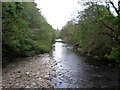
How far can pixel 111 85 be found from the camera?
5.20 meters

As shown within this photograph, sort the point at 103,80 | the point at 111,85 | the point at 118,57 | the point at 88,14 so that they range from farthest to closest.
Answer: the point at 88,14 → the point at 103,80 → the point at 111,85 → the point at 118,57

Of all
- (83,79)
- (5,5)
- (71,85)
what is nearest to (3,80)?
(71,85)

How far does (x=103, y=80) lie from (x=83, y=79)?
113 centimetres

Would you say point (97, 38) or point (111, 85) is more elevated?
point (97, 38)

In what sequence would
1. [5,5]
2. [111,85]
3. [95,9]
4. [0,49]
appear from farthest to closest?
[95,9] → [5,5] → [0,49] → [111,85]

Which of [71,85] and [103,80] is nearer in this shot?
[71,85]

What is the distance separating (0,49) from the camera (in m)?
6.76

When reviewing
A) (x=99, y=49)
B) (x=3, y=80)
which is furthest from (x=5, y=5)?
(x=99, y=49)

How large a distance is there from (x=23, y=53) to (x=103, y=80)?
8.47m

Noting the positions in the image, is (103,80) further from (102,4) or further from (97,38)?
(102,4)

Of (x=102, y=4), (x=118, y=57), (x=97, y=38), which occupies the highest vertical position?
(x=102, y=4)

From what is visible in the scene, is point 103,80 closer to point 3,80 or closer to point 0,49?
point 3,80

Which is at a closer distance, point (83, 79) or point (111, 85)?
point (111, 85)

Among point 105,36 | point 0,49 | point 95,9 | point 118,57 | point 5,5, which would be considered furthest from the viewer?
point 95,9
